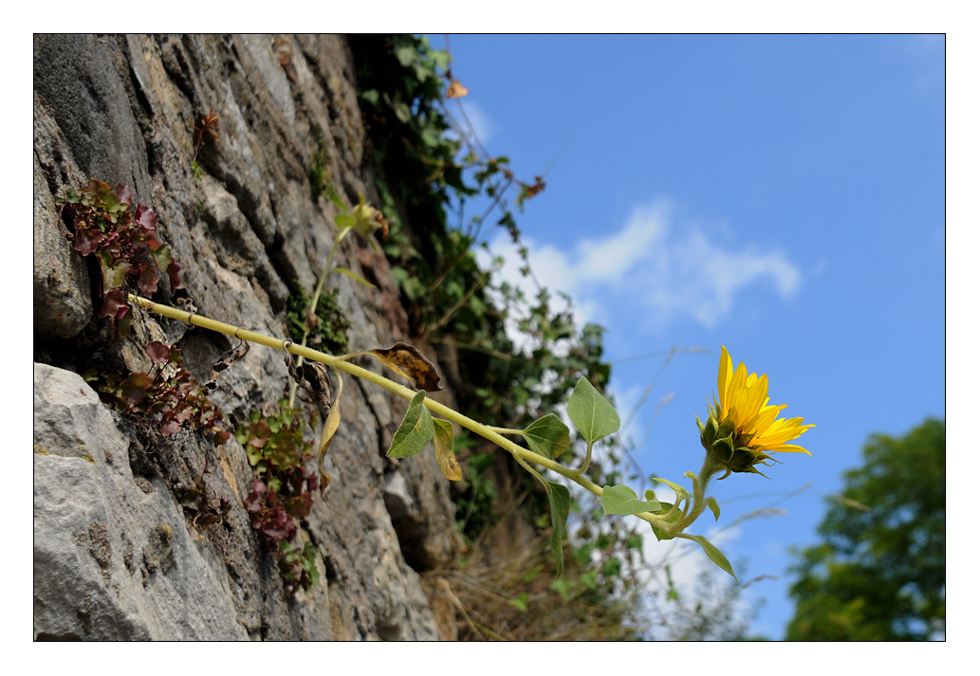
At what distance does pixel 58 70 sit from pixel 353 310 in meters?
1.35

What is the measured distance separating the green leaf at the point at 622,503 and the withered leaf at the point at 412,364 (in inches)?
13.3

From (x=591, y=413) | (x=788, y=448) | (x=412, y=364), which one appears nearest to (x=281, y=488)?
(x=412, y=364)

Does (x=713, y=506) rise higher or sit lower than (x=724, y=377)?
lower

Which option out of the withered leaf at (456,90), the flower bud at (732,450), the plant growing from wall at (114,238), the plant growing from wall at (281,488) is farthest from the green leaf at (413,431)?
the withered leaf at (456,90)

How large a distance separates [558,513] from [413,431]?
246 millimetres

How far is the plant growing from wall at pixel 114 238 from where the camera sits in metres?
0.96

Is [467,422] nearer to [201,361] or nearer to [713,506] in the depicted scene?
[713,506]

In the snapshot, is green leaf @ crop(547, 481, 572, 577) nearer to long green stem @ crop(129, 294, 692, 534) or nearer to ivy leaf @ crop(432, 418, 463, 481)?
long green stem @ crop(129, 294, 692, 534)

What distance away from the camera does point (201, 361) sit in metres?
1.32

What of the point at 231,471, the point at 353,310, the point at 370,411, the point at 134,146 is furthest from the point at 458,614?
the point at 134,146

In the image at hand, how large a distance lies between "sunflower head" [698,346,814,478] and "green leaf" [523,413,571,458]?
21cm

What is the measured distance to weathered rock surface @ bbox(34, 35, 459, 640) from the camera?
0.86 m

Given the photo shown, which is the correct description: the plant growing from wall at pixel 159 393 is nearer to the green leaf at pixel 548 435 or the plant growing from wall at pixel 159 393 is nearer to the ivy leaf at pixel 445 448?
the ivy leaf at pixel 445 448

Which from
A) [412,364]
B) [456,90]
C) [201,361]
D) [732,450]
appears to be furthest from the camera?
[456,90]
